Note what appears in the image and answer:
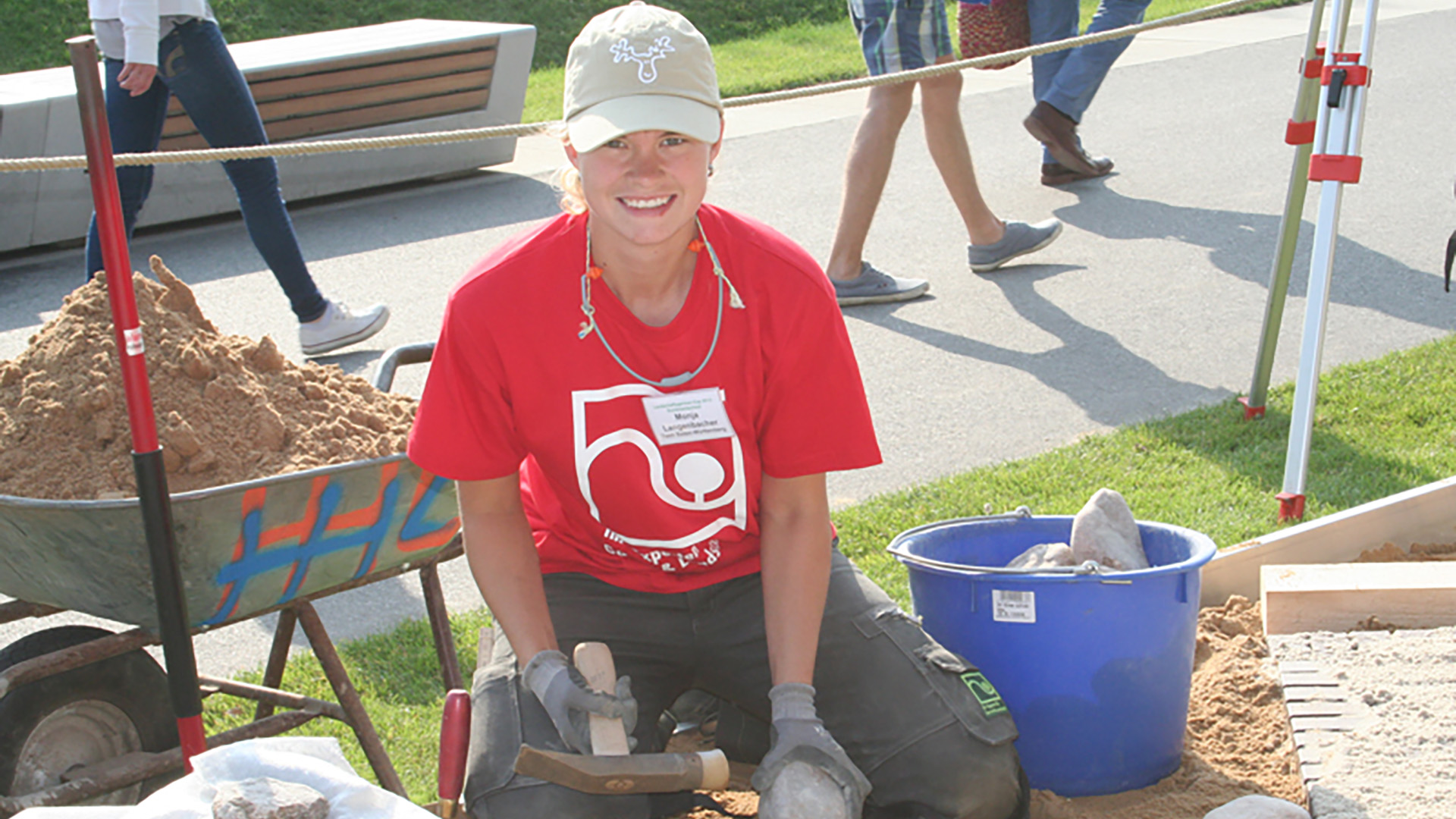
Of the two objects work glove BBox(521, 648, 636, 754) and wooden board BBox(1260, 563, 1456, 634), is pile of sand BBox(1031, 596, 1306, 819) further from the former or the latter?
work glove BBox(521, 648, 636, 754)

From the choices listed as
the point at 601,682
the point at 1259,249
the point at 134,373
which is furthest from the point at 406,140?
the point at 1259,249

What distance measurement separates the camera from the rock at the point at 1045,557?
2.71m

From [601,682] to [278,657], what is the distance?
0.99 metres

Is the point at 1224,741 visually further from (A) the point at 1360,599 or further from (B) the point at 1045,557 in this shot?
(B) the point at 1045,557

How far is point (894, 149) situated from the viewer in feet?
19.8

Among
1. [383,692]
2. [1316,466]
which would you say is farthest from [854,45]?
[383,692]

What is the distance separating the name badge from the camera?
241 cm

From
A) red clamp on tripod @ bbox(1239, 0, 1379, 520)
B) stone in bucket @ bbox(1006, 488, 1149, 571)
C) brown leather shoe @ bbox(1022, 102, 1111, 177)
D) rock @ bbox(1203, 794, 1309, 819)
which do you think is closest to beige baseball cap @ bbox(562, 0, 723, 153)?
stone in bucket @ bbox(1006, 488, 1149, 571)

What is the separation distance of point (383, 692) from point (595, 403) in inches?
47.3

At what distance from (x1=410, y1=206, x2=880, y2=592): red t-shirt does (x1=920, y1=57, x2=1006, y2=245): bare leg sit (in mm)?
3627

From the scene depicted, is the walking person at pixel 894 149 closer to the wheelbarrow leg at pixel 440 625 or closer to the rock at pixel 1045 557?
the rock at pixel 1045 557

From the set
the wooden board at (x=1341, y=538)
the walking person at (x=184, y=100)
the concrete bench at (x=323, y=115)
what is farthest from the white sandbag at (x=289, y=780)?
the concrete bench at (x=323, y=115)

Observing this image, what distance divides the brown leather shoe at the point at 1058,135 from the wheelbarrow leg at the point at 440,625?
218 inches

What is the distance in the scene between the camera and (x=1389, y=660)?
2805 mm
